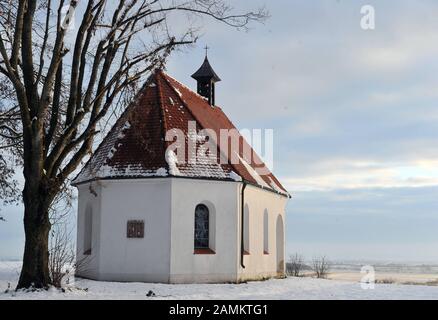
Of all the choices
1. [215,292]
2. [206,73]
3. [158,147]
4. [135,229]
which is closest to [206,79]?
[206,73]

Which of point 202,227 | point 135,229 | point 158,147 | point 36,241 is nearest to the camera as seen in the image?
point 36,241

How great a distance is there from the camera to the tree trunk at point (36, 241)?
14.3m

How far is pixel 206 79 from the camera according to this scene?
2692cm

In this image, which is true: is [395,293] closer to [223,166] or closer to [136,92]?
[223,166]

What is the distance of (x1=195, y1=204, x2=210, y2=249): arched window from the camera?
19.9m

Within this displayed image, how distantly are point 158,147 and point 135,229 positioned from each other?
2877 mm

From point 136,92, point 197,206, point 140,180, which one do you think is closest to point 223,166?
point 197,206

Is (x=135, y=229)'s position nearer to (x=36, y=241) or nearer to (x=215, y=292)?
(x=215, y=292)

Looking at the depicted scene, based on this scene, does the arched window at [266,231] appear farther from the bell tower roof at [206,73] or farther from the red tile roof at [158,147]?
the bell tower roof at [206,73]

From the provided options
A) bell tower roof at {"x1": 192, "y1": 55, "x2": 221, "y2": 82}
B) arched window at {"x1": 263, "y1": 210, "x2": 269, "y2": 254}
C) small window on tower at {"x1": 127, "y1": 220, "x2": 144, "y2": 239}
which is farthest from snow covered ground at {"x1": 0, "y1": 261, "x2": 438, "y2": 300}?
bell tower roof at {"x1": 192, "y1": 55, "x2": 221, "y2": 82}

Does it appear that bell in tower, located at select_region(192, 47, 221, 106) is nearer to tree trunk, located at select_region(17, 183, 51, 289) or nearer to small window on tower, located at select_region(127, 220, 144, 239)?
small window on tower, located at select_region(127, 220, 144, 239)

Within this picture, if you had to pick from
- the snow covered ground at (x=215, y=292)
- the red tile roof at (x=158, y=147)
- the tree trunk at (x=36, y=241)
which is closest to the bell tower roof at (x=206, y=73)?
the red tile roof at (x=158, y=147)

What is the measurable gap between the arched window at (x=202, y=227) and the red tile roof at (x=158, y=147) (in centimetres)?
126
